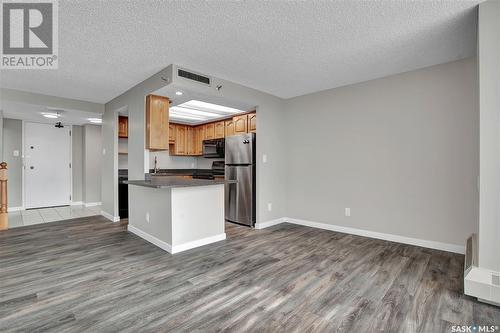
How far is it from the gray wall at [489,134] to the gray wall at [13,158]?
860 centimetres

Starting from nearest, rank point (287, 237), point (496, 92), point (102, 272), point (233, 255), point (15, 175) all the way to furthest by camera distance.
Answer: point (496, 92)
point (102, 272)
point (233, 255)
point (287, 237)
point (15, 175)


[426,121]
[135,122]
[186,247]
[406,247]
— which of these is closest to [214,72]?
[135,122]

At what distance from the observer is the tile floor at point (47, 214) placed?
16.2ft

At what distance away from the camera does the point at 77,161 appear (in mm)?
6859

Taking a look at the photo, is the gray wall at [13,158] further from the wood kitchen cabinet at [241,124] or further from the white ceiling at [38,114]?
the wood kitchen cabinet at [241,124]

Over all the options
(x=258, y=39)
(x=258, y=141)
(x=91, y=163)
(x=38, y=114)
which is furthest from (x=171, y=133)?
(x=258, y=39)

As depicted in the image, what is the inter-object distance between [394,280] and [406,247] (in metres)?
1.16

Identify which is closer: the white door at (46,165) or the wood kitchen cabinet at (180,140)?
the white door at (46,165)

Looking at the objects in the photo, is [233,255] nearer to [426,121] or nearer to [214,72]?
[214,72]

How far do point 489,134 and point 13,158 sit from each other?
867 centimetres

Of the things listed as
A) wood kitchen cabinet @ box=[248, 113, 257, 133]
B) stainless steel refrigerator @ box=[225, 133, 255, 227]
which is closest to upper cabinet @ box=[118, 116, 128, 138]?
stainless steel refrigerator @ box=[225, 133, 255, 227]

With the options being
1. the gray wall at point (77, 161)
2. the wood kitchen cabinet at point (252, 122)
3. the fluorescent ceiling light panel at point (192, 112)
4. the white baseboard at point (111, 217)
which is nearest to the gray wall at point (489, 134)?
the wood kitchen cabinet at point (252, 122)

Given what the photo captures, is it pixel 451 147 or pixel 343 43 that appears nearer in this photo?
pixel 343 43

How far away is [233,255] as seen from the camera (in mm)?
3053
